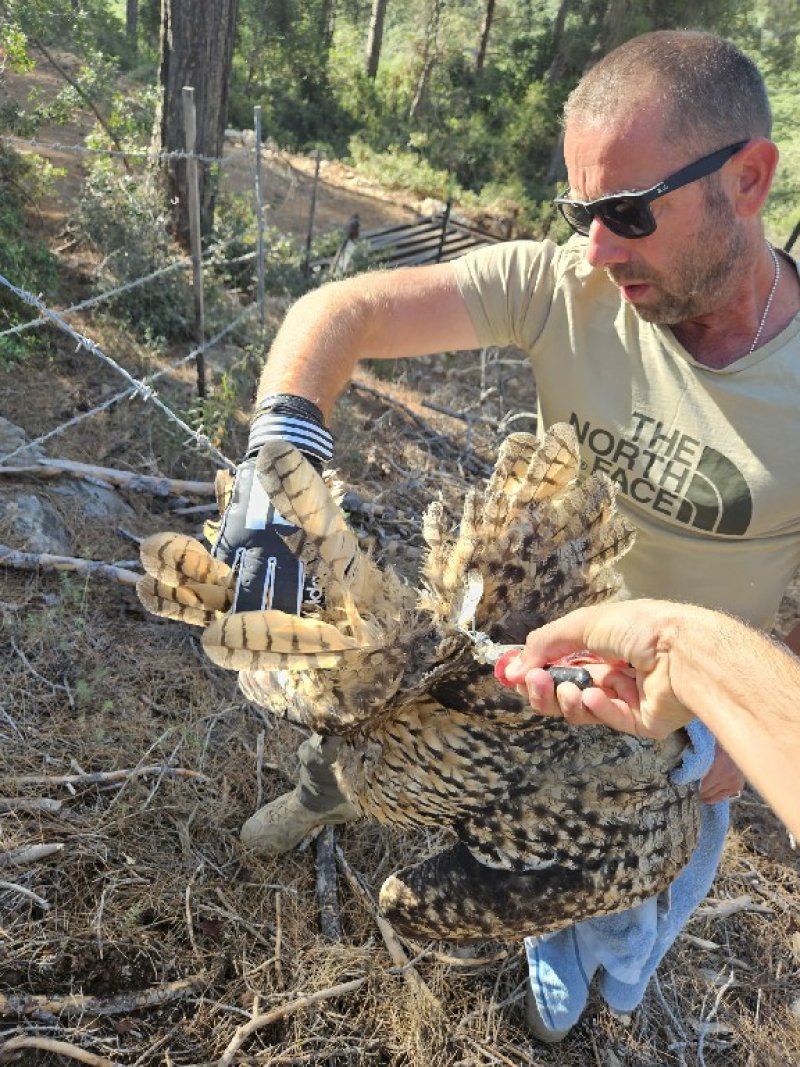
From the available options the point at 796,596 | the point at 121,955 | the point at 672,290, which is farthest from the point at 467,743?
the point at 796,596

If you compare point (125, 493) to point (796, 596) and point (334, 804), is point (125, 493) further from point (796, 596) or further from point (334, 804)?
point (796, 596)

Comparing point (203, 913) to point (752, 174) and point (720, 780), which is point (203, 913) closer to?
point (720, 780)

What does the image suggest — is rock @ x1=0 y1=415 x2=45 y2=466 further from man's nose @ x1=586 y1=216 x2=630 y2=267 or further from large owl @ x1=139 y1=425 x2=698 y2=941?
man's nose @ x1=586 y1=216 x2=630 y2=267

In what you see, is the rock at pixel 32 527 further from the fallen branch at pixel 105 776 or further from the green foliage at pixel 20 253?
the green foliage at pixel 20 253

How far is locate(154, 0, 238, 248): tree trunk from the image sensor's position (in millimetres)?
6984

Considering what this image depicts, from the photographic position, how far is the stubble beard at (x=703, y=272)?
210cm

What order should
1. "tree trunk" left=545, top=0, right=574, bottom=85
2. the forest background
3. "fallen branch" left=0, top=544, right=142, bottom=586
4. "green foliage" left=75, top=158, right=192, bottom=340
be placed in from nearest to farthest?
1. "fallen branch" left=0, top=544, right=142, bottom=586
2. "green foliage" left=75, top=158, right=192, bottom=340
3. the forest background
4. "tree trunk" left=545, top=0, right=574, bottom=85

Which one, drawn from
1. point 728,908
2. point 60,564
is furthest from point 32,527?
point 728,908

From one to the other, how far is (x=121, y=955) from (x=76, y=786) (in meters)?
0.69

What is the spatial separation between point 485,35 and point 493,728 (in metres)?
26.1

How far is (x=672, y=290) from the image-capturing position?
216 cm

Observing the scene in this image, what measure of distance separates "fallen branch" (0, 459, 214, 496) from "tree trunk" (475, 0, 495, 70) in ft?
76.8

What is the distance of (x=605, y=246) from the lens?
212cm

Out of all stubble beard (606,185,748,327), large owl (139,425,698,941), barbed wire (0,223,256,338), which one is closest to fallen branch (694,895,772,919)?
Answer: large owl (139,425,698,941)
